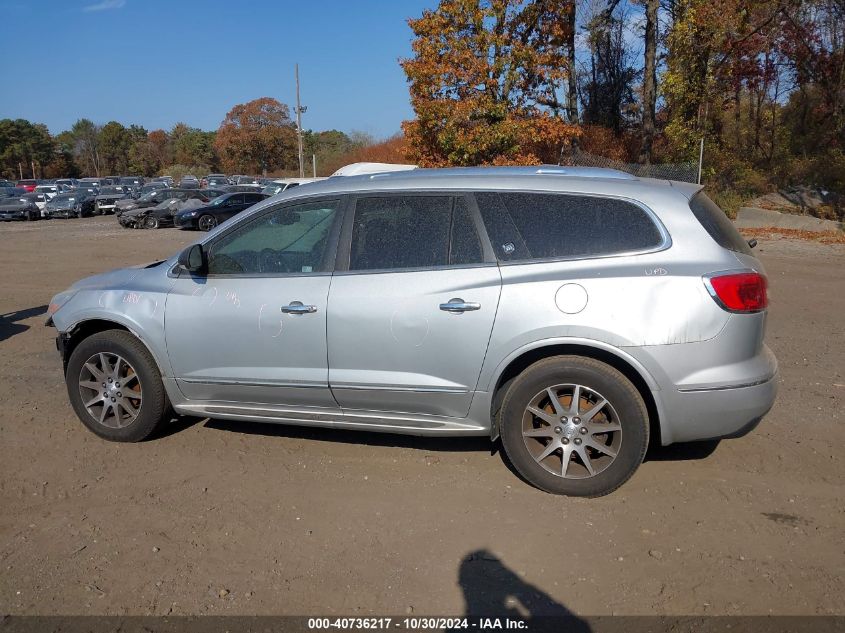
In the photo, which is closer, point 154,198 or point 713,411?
point 713,411

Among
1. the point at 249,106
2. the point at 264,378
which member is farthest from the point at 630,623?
the point at 249,106

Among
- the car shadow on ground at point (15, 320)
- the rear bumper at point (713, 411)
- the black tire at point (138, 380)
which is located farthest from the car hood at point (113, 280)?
the car shadow on ground at point (15, 320)

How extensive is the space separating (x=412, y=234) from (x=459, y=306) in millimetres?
593

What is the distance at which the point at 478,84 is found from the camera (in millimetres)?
22312

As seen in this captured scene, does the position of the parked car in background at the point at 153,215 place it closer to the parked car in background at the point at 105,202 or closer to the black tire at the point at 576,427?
the parked car in background at the point at 105,202

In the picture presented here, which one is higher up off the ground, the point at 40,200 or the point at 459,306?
the point at 459,306

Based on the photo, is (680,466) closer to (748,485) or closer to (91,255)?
(748,485)

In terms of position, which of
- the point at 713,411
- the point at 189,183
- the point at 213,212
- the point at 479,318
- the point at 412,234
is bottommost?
the point at 213,212

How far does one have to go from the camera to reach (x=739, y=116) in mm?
26000

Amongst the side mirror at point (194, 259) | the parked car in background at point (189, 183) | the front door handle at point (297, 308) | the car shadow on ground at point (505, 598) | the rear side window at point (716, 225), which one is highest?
the rear side window at point (716, 225)

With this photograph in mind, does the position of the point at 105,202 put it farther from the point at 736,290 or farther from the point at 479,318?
the point at 736,290

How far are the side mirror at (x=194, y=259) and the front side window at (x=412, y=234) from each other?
102 cm

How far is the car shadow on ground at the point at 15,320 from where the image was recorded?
882 centimetres

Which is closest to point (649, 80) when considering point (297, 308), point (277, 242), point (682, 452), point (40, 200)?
point (682, 452)
